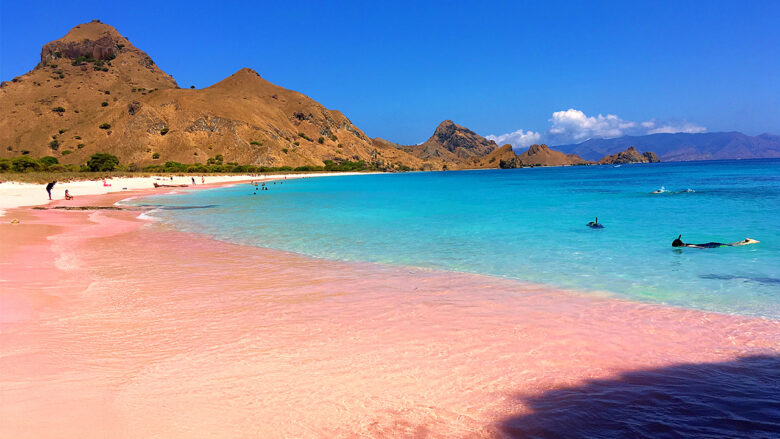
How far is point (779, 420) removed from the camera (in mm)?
4594

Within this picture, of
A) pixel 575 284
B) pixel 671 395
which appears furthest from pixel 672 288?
pixel 671 395

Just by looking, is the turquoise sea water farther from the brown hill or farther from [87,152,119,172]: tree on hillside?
the brown hill

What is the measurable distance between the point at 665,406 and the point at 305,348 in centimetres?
450

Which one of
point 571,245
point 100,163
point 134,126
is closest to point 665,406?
point 571,245

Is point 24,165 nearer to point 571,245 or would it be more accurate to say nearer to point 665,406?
point 571,245

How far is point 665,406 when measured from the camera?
16.2 ft

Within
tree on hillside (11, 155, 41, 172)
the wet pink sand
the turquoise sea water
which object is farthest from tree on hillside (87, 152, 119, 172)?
the wet pink sand

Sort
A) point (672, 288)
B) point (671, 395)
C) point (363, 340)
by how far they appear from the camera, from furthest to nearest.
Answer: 1. point (672, 288)
2. point (363, 340)
3. point (671, 395)

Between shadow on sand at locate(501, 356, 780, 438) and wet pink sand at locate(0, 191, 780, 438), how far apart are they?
263 mm

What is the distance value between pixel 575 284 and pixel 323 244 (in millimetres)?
9880

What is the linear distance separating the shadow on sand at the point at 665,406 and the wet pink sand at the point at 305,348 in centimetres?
26

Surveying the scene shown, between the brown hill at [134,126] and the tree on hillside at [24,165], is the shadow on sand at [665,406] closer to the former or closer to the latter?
the tree on hillside at [24,165]

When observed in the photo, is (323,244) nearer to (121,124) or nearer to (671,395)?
(671,395)

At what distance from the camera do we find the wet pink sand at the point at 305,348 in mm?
4730
